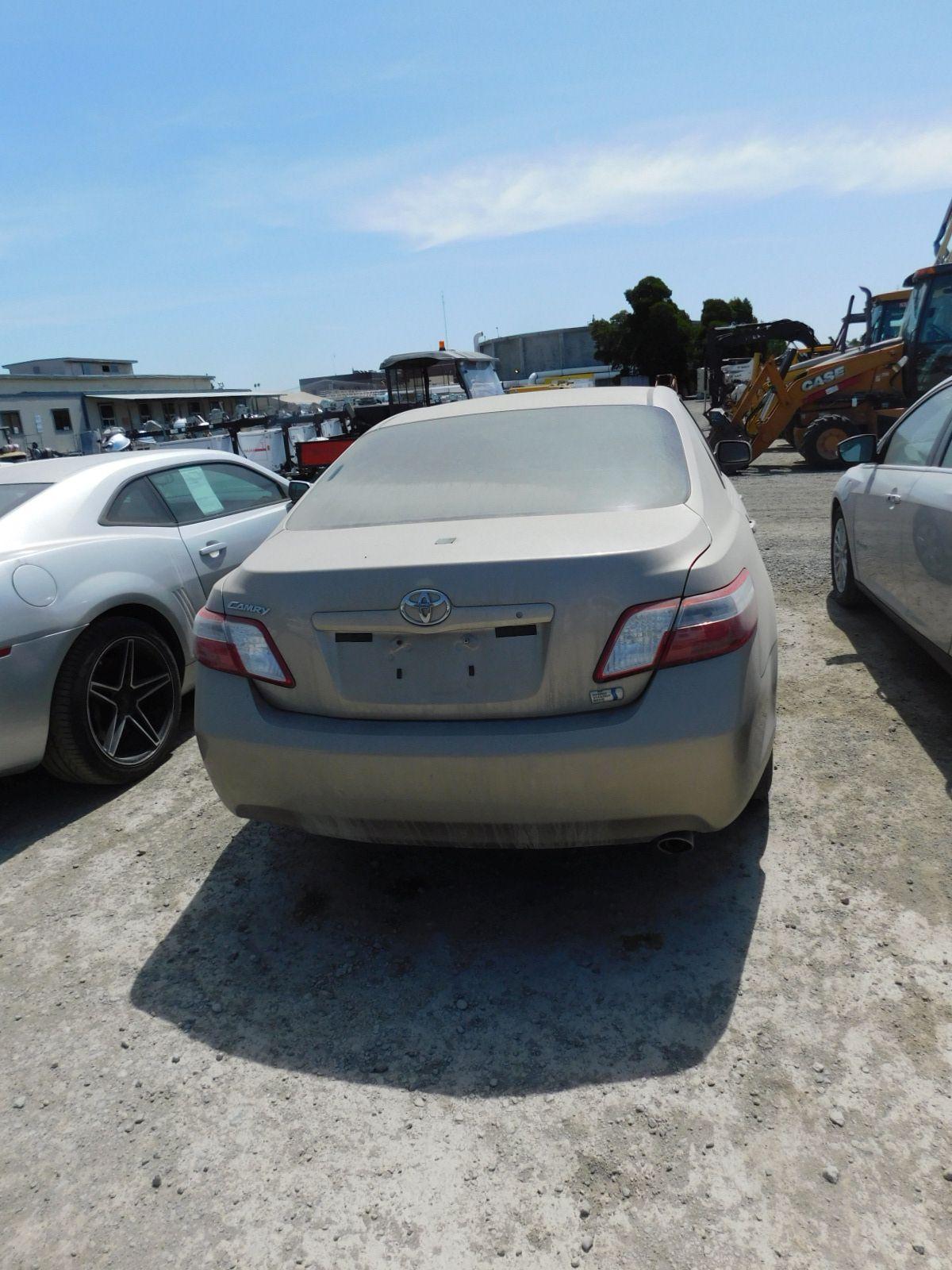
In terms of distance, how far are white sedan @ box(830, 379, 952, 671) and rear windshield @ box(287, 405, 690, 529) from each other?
5.05ft

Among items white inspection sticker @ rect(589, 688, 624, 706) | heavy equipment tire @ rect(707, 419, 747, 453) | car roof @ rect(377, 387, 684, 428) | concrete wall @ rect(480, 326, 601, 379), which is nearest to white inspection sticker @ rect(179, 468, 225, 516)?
car roof @ rect(377, 387, 684, 428)

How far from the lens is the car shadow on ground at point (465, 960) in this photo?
2.32m

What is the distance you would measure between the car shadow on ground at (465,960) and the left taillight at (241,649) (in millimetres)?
883

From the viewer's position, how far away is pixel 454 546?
99.0 inches

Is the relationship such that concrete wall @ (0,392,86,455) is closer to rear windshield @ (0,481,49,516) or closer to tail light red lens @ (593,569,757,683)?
rear windshield @ (0,481,49,516)

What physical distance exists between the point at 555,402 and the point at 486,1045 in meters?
2.37

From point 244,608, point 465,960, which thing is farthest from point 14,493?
point 465,960

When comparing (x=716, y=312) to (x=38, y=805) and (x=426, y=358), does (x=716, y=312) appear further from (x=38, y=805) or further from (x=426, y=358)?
(x=38, y=805)

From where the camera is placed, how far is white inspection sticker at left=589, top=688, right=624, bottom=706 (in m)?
2.39

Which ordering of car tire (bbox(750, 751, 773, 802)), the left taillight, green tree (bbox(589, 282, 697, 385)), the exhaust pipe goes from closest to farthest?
the exhaust pipe < the left taillight < car tire (bbox(750, 751, 773, 802)) < green tree (bbox(589, 282, 697, 385))

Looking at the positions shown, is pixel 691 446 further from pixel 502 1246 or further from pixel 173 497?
pixel 173 497

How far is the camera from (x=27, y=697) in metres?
3.55

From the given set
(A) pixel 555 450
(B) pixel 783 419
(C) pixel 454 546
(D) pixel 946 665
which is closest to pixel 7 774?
(C) pixel 454 546

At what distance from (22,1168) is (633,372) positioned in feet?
211
